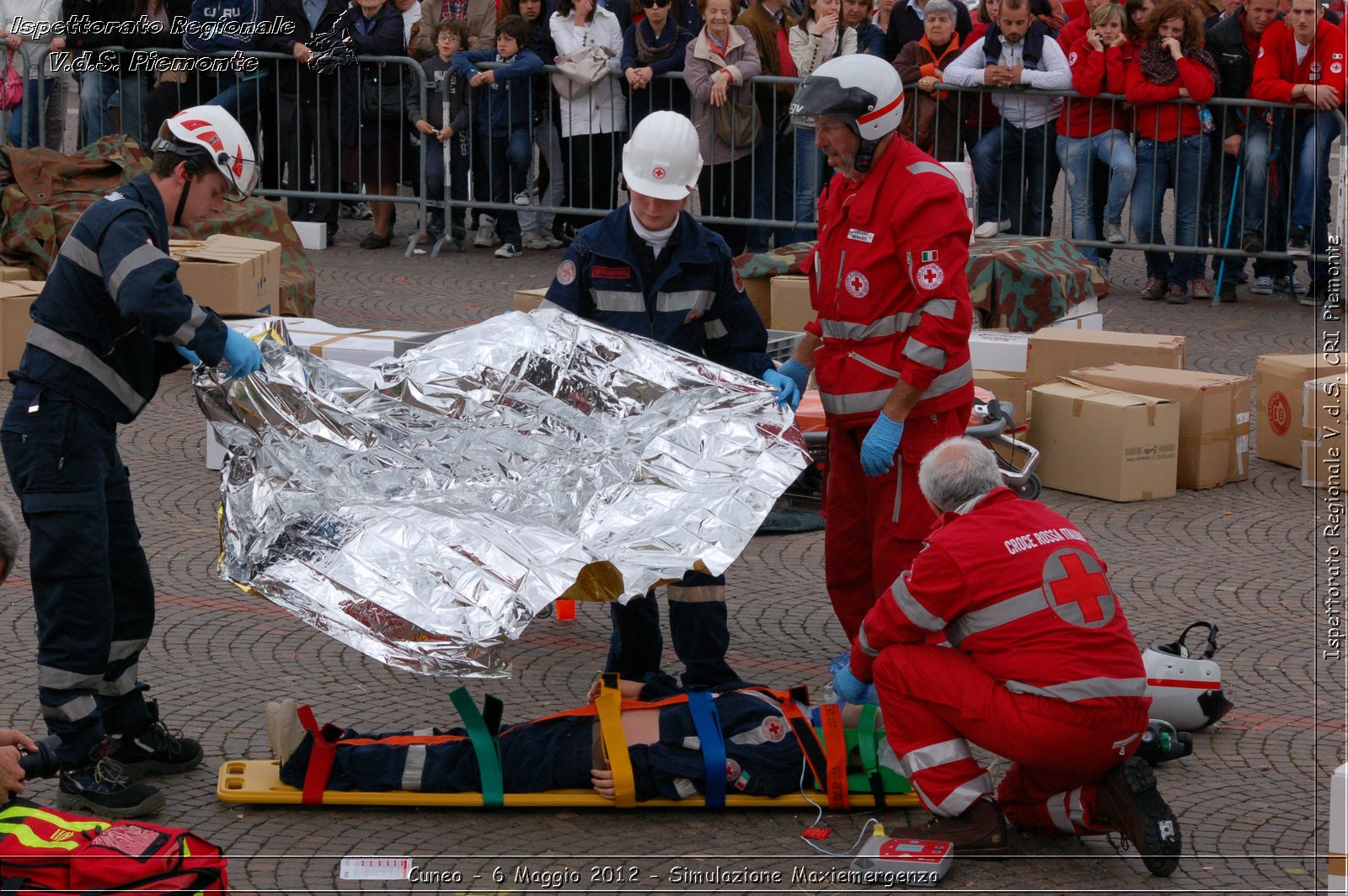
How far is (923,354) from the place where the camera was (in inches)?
197

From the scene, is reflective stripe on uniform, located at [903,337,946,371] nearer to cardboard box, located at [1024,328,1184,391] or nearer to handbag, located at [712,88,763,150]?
cardboard box, located at [1024,328,1184,391]

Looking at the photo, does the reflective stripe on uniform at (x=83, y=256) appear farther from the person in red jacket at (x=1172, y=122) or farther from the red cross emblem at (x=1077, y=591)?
the person in red jacket at (x=1172, y=122)

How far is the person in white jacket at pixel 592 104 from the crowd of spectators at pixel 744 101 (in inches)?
0.8

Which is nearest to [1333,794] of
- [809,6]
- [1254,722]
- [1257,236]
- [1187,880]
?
[1187,880]

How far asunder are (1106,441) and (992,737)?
3758 millimetres

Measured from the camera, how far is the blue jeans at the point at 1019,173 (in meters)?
11.9

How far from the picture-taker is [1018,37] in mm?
11633

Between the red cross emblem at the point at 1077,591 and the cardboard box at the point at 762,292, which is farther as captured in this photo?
the cardboard box at the point at 762,292

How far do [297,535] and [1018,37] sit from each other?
8.63 metres

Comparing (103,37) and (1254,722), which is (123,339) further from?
(103,37)

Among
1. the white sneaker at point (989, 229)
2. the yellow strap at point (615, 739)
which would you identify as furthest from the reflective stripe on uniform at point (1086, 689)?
the white sneaker at point (989, 229)

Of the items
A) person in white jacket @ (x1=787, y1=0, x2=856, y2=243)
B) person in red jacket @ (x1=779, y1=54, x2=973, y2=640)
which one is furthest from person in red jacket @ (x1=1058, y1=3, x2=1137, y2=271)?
person in red jacket @ (x1=779, y1=54, x2=973, y2=640)

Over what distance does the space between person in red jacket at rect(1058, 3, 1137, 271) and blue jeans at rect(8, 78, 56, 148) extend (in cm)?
815

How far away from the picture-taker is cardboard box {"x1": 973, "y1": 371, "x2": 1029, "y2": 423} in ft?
26.5
